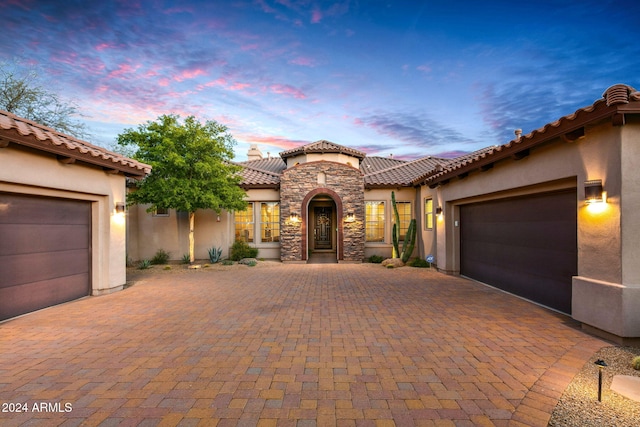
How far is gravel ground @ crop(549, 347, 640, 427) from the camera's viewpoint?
235cm

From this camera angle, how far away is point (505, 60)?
10.8 metres

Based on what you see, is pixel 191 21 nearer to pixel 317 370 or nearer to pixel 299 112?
pixel 299 112

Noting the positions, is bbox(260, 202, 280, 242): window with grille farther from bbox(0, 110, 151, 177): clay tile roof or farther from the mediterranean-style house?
bbox(0, 110, 151, 177): clay tile roof

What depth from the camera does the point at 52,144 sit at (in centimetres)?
529

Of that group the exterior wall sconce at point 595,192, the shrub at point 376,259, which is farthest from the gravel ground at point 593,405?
the shrub at point 376,259

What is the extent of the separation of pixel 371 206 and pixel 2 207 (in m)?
12.3

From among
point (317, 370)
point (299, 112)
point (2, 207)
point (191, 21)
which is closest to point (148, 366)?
point (317, 370)

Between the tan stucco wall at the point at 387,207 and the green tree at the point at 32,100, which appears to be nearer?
the tan stucco wall at the point at 387,207

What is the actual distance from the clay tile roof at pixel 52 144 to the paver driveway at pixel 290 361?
3.21 meters

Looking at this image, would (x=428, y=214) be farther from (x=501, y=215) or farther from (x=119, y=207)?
(x=119, y=207)

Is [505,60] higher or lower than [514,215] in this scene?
higher

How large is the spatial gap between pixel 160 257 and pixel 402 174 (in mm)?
12658

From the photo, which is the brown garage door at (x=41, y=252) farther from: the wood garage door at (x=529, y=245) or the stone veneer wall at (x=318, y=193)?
the wood garage door at (x=529, y=245)

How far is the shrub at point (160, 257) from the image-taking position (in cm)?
1298
